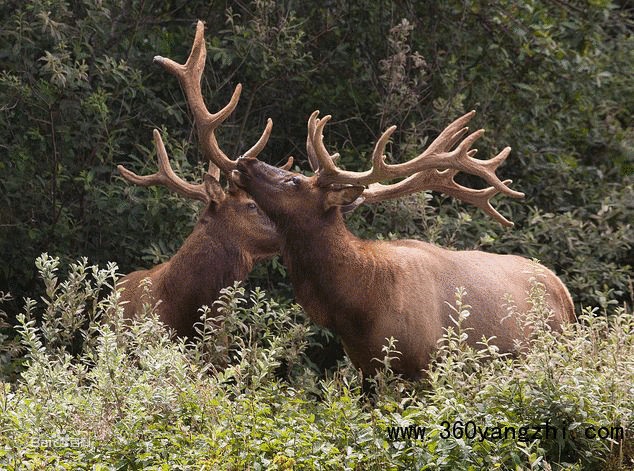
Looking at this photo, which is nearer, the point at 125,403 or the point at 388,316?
the point at 125,403

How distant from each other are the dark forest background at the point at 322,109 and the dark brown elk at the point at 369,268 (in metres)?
1.64

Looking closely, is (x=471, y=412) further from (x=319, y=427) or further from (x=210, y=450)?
(x=210, y=450)

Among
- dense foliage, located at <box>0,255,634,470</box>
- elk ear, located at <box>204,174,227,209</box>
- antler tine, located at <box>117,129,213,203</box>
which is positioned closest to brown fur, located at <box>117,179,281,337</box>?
elk ear, located at <box>204,174,227,209</box>

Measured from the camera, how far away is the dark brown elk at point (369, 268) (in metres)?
7.29

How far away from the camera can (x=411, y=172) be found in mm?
7559

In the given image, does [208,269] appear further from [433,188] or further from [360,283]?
[433,188]

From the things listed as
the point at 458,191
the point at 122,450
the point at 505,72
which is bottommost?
the point at 122,450

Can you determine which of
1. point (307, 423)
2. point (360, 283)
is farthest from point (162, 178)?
point (307, 423)

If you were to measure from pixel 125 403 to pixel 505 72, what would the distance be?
6.25 meters

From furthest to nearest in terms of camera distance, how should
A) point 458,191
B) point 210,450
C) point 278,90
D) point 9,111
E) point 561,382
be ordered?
point 278,90
point 9,111
point 458,191
point 561,382
point 210,450

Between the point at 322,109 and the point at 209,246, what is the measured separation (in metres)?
2.76

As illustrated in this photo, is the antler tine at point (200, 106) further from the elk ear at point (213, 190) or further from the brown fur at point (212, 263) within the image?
the brown fur at point (212, 263)

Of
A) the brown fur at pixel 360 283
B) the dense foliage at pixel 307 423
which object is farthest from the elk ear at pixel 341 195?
the dense foliage at pixel 307 423

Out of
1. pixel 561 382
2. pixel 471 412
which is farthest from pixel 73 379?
pixel 561 382
